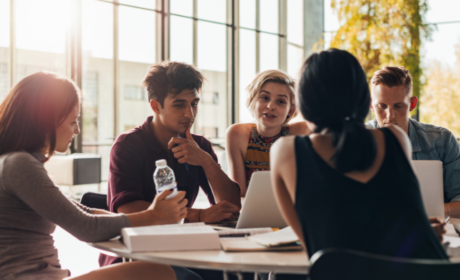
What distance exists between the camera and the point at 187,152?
200 centimetres

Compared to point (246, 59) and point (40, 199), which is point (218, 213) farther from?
point (246, 59)

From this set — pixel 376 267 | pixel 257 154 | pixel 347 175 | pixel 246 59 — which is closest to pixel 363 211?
pixel 347 175

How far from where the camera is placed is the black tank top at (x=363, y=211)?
3.43 ft

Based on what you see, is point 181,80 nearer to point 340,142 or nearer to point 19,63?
point 340,142

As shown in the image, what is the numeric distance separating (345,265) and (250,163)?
1530 millimetres

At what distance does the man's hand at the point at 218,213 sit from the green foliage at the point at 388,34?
654 centimetres

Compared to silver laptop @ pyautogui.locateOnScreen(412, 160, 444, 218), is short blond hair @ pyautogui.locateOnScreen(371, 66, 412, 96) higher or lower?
higher

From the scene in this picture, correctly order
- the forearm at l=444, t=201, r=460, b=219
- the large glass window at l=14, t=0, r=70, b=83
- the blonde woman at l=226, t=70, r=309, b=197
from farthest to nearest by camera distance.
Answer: the large glass window at l=14, t=0, r=70, b=83
the blonde woman at l=226, t=70, r=309, b=197
the forearm at l=444, t=201, r=460, b=219

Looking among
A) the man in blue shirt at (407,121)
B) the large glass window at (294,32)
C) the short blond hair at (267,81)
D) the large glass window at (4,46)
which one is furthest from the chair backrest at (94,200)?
the large glass window at (294,32)

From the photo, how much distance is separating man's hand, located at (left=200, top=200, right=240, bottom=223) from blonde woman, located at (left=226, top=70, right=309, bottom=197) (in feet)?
1.70

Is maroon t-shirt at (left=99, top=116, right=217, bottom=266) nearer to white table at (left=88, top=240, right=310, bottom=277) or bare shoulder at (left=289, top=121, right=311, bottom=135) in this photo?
white table at (left=88, top=240, right=310, bottom=277)

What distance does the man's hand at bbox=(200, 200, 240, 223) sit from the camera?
1764 mm

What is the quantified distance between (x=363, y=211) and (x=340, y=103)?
10.9 inches

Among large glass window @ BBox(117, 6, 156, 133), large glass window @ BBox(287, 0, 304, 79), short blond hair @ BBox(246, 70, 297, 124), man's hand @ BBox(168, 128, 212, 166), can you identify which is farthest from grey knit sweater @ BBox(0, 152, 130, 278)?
large glass window @ BBox(287, 0, 304, 79)
